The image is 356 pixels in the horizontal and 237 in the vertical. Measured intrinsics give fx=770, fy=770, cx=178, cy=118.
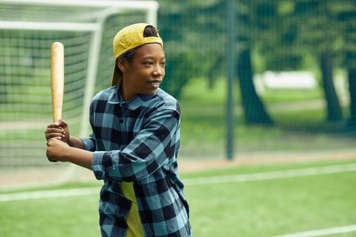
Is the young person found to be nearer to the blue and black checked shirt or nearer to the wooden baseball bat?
the blue and black checked shirt

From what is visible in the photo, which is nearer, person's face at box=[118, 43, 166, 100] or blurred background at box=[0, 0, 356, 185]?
person's face at box=[118, 43, 166, 100]

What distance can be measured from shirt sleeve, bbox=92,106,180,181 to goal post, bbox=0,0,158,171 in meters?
4.37

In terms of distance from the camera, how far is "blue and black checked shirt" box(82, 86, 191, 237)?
2.91 metres

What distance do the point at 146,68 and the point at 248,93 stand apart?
8.44 metres

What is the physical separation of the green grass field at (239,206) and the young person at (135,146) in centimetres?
268

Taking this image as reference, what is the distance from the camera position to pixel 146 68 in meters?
2.95

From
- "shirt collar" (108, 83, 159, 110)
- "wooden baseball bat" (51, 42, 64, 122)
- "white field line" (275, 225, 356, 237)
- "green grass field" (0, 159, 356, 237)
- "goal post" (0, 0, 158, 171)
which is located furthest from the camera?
"goal post" (0, 0, 158, 171)

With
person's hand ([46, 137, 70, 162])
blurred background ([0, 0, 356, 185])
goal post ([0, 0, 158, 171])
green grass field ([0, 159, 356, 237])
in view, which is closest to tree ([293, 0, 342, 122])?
blurred background ([0, 0, 356, 185])

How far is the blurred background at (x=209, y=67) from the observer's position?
7.94 meters

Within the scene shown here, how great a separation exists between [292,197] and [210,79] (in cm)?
452

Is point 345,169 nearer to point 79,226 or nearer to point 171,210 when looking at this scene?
point 79,226

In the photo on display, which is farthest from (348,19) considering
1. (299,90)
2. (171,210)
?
(299,90)

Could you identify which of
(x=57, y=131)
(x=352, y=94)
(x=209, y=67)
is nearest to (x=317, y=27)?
(x=352, y=94)

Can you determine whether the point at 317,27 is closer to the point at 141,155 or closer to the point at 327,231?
the point at 327,231
